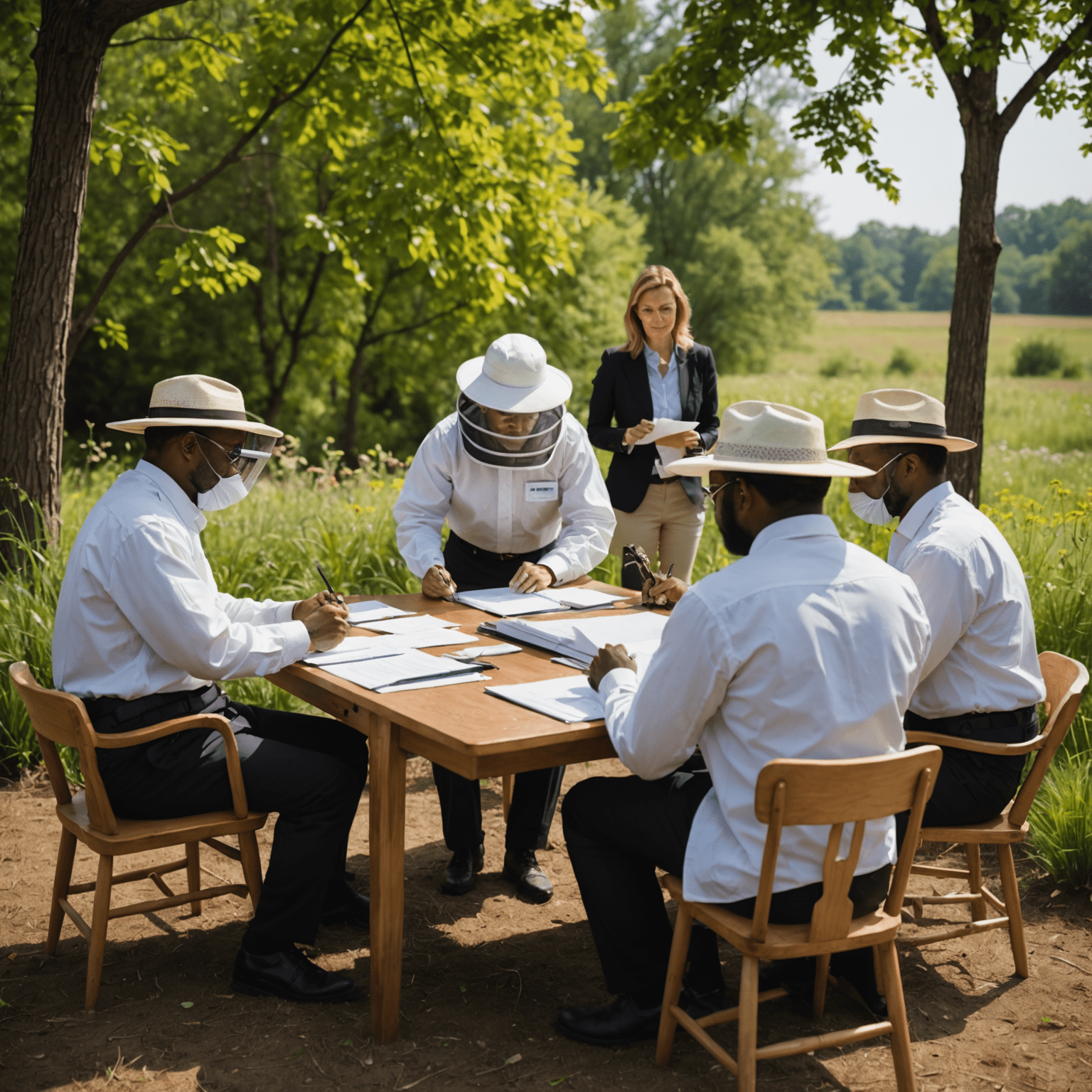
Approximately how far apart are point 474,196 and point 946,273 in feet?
289

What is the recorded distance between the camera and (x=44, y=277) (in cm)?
587

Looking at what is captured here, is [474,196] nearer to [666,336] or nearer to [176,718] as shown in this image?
[666,336]

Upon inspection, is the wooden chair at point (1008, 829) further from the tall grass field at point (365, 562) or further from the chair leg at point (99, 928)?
the chair leg at point (99, 928)

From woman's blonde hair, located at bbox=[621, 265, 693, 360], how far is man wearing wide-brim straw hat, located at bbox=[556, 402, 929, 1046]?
10.0 feet

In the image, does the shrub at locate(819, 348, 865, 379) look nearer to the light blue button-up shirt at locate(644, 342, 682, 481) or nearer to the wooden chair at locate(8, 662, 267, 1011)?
the light blue button-up shirt at locate(644, 342, 682, 481)

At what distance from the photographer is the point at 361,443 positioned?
82.1ft

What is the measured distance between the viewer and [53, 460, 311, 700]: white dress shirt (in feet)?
9.75

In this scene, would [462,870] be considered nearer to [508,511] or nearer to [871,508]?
[508,511]

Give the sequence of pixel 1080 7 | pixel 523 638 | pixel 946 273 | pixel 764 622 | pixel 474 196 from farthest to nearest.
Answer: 1. pixel 946 273
2. pixel 474 196
3. pixel 1080 7
4. pixel 523 638
5. pixel 764 622

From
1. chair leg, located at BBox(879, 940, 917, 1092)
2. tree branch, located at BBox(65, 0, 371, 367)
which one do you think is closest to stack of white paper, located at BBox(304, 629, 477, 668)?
chair leg, located at BBox(879, 940, 917, 1092)

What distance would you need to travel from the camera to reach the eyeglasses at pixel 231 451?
320cm

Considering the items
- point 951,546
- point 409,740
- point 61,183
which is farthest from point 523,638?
point 61,183

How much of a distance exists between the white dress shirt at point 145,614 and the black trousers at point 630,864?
1039 millimetres

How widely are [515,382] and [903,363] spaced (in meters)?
45.6
